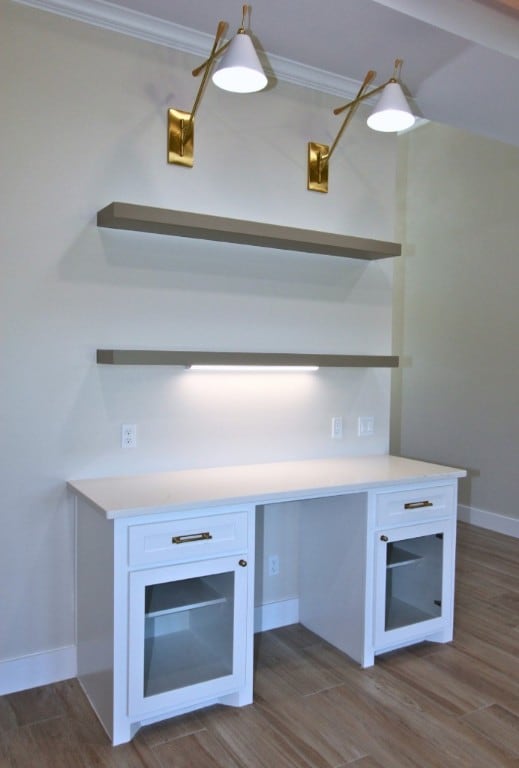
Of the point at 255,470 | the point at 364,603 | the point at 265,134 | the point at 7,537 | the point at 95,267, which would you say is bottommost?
the point at 364,603

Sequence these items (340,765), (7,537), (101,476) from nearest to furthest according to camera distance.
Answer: (340,765) < (7,537) < (101,476)

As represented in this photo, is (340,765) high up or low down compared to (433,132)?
down

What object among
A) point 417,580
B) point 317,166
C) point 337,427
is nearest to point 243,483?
point 337,427

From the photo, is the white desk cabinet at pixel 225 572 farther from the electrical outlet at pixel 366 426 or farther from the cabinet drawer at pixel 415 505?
the electrical outlet at pixel 366 426

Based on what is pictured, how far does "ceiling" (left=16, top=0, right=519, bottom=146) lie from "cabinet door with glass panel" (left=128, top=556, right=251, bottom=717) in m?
2.10

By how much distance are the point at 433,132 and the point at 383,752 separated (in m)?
4.69

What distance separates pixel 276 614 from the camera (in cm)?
306

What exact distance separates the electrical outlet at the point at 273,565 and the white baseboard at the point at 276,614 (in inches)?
5.9

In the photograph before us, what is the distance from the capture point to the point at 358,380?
10.8ft

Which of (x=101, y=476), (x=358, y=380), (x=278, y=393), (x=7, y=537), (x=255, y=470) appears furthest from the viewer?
(x=358, y=380)

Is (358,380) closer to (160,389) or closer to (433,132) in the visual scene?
(160,389)

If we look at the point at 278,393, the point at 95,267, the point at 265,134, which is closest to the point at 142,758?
the point at 278,393

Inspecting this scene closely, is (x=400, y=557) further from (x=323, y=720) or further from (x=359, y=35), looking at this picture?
(x=359, y=35)

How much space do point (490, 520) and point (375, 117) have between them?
334 cm
